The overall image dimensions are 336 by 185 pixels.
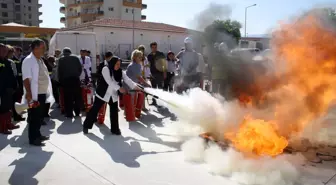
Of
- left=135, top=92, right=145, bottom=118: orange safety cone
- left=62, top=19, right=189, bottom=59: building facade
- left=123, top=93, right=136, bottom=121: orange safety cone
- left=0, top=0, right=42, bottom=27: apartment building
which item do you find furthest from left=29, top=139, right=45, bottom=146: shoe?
left=0, top=0, right=42, bottom=27: apartment building

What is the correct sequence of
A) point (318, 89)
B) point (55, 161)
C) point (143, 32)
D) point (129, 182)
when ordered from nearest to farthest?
point (129, 182)
point (55, 161)
point (318, 89)
point (143, 32)

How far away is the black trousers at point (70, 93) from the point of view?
8.26 m

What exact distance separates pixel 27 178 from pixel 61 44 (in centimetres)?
1235

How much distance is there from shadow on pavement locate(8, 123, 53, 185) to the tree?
15.8 feet

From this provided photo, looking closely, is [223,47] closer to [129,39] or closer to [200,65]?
[200,65]

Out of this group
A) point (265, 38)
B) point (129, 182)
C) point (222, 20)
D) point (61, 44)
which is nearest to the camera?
point (129, 182)

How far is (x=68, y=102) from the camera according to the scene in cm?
833

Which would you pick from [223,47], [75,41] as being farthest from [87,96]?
[75,41]

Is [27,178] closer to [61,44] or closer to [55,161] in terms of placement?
A: [55,161]

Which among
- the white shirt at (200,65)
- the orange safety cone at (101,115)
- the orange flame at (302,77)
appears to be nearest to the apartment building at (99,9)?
the white shirt at (200,65)

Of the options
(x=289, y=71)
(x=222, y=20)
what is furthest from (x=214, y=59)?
(x=289, y=71)

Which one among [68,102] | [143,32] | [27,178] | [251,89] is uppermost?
[143,32]

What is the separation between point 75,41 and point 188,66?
893cm

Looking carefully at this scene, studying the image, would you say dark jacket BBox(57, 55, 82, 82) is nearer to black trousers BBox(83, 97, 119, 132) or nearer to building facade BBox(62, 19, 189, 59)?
black trousers BBox(83, 97, 119, 132)
